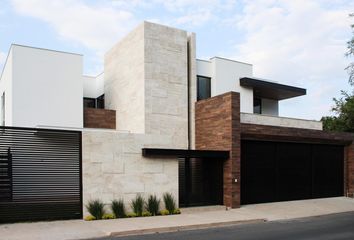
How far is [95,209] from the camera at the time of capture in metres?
14.7

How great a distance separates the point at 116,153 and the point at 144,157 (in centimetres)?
121

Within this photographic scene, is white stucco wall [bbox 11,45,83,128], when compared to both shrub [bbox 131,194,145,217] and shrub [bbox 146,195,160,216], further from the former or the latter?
shrub [bbox 146,195,160,216]

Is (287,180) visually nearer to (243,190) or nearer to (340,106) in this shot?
(243,190)

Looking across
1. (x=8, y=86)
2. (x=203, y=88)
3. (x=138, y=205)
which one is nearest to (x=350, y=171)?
(x=203, y=88)

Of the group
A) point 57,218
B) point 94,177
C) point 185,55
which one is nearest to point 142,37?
point 185,55

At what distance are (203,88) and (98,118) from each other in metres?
6.25

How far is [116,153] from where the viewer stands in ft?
51.2

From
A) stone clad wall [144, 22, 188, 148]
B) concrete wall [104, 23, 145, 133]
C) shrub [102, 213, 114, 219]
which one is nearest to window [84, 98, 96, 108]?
concrete wall [104, 23, 145, 133]

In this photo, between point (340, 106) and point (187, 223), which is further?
point (340, 106)

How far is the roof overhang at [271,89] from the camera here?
25.0 metres

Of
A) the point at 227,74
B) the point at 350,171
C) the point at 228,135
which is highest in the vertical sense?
the point at 227,74

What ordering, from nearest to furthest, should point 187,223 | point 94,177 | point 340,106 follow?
point 187,223 → point 94,177 → point 340,106

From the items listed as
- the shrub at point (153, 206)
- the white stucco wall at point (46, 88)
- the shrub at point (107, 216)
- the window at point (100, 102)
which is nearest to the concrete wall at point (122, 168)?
the shrub at point (153, 206)

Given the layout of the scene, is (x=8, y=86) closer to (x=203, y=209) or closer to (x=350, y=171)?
(x=203, y=209)
